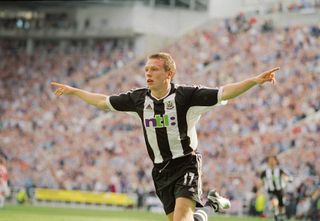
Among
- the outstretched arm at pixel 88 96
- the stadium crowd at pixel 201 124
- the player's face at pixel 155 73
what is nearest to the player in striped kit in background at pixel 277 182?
the stadium crowd at pixel 201 124

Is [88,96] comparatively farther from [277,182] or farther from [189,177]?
[277,182]

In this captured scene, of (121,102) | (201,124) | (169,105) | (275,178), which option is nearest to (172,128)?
(169,105)

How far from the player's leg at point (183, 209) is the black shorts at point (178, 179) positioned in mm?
57

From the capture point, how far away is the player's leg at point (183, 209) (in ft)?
31.1

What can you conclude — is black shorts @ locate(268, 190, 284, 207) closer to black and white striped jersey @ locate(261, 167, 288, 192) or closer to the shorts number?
black and white striped jersey @ locate(261, 167, 288, 192)

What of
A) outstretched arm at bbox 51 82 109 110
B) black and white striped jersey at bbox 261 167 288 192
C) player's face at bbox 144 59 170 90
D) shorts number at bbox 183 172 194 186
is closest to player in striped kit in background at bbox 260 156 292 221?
black and white striped jersey at bbox 261 167 288 192

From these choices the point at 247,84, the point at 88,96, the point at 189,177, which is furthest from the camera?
the point at 88,96

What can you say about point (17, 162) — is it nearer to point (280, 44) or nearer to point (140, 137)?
point (140, 137)

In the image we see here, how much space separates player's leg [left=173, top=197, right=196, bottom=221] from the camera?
9469 millimetres

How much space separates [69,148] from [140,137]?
164 inches

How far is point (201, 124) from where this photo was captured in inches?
1400

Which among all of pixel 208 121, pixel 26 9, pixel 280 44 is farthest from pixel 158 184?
pixel 26 9

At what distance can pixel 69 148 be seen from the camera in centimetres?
3997

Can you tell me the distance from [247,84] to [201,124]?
86.9 feet
